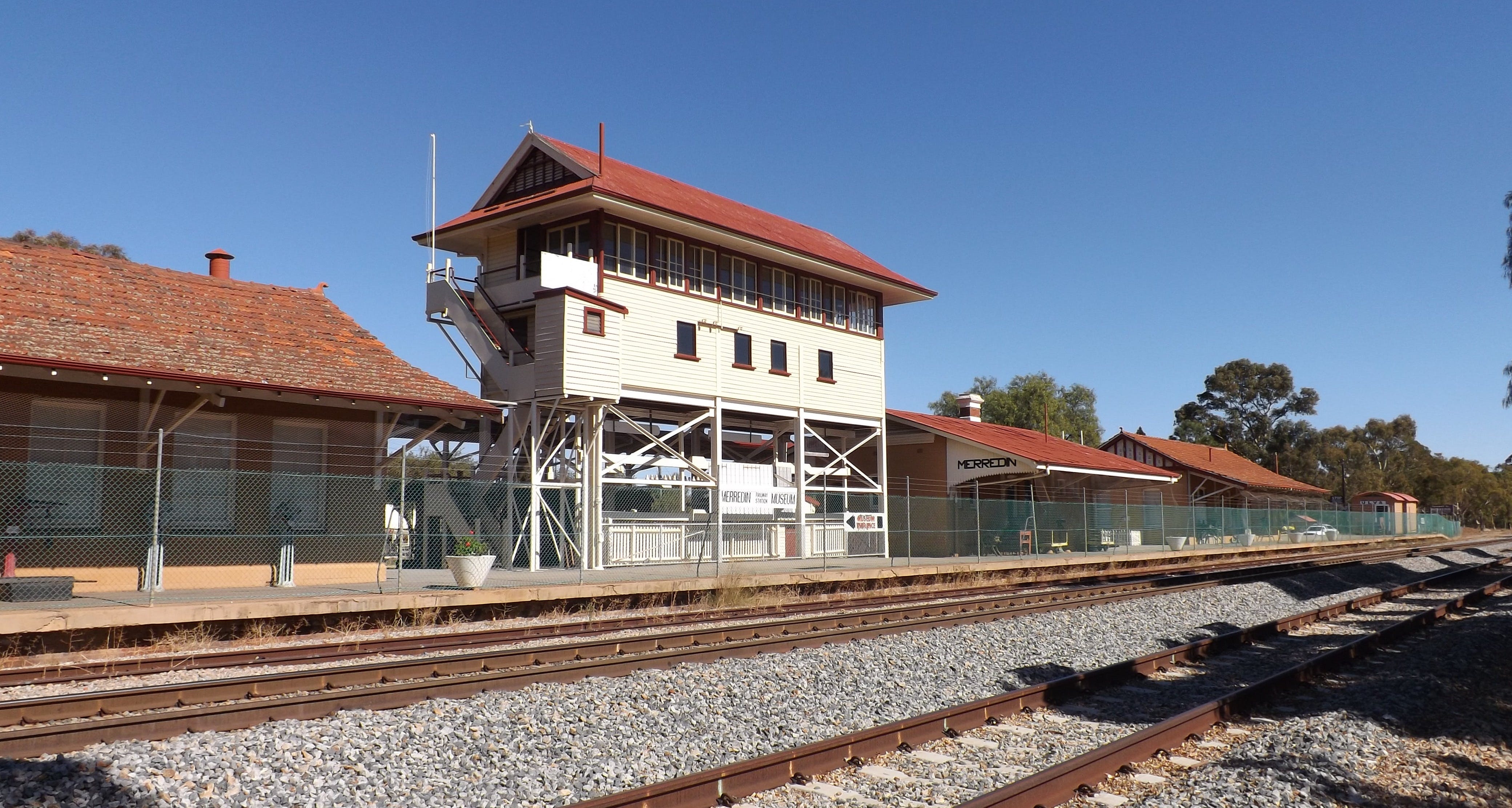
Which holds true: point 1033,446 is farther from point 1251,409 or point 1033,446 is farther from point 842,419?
point 1251,409

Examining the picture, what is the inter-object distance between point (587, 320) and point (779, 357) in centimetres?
720

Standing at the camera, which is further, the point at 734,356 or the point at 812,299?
the point at 812,299

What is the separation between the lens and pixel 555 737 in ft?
25.2

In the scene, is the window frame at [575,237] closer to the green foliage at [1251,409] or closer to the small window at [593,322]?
the small window at [593,322]

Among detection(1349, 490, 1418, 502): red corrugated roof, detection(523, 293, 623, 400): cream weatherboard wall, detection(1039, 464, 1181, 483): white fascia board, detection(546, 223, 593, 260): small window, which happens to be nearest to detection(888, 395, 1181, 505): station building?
detection(1039, 464, 1181, 483): white fascia board

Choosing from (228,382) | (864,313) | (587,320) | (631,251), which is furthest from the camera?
(864,313)

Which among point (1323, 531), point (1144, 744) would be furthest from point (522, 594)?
point (1323, 531)

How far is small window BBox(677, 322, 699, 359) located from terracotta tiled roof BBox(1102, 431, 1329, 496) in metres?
35.3

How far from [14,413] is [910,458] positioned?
86.8 feet

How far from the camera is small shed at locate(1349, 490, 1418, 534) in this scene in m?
60.9

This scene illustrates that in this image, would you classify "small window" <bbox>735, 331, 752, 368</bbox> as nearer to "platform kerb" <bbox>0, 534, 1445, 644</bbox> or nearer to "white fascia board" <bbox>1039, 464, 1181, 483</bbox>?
"platform kerb" <bbox>0, 534, 1445, 644</bbox>

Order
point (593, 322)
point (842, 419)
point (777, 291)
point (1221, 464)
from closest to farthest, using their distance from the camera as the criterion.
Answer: point (593, 322) → point (777, 291) → point (842, 419) → point (1221, 464)

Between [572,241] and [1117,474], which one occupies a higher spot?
[572,241]

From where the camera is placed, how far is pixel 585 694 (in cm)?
902
